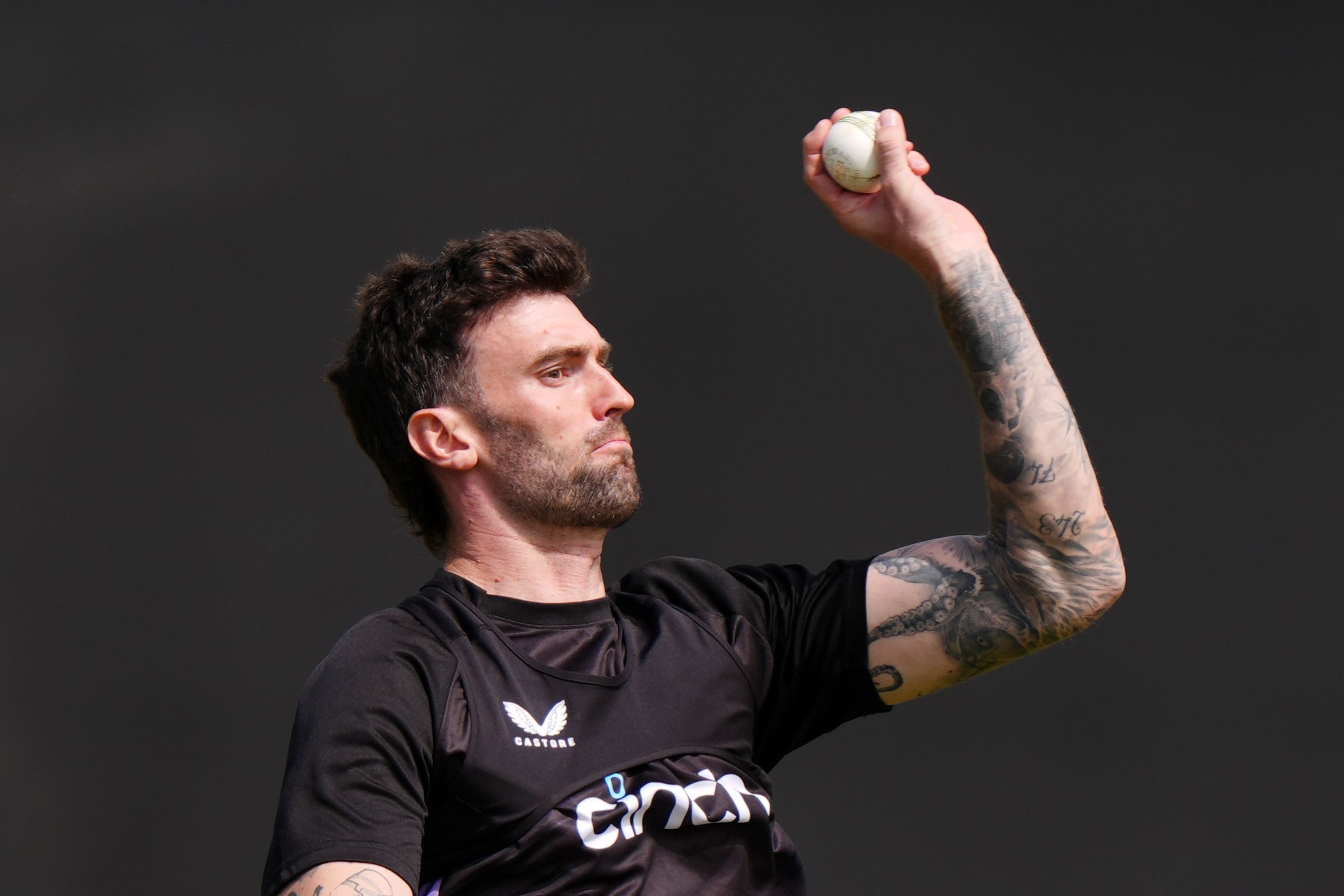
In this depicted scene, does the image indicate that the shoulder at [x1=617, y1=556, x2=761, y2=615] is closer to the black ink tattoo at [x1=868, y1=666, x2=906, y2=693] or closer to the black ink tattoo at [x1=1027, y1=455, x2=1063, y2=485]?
the black ink tattoo at [x1=868, y1=666, x2=906, y2=693]

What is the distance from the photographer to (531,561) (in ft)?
6.70

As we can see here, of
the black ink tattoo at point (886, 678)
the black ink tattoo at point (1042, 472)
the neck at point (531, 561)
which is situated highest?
the black ink tattoo at point (1042, 472)

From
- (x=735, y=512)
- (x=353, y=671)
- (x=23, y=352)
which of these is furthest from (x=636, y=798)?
(x=23, y=352)

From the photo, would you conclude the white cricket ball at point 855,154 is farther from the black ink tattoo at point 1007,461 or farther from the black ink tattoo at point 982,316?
the black ink tattoo at point 1007,461

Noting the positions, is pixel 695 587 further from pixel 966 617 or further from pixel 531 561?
pixel 966 617

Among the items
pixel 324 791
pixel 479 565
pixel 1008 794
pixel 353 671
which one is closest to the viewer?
pixel 324 791

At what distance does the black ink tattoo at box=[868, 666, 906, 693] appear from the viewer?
2029mm

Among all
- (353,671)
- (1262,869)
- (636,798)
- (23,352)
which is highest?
(23,352)

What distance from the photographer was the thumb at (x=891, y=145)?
1.97 m

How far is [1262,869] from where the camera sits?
3389 millimetres

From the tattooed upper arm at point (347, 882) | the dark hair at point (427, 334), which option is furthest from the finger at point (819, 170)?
the tattooed upper arm at point (347, 882)

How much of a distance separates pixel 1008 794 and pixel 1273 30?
6.34ft

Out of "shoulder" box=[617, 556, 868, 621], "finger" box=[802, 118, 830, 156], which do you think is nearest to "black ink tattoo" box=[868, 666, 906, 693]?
"shoulder" box=[617, 556, 868, 621]

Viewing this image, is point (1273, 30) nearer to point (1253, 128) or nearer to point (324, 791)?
point (1253, 128)
